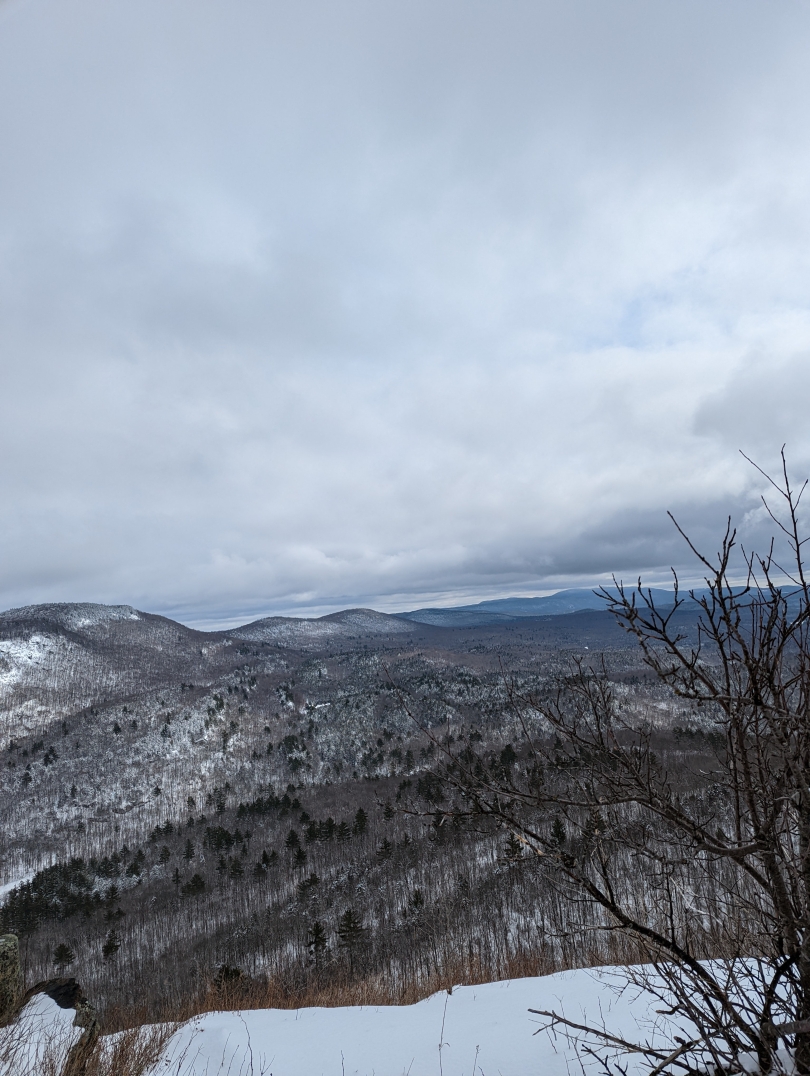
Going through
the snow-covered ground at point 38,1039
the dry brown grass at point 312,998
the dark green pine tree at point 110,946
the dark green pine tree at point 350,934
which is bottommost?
the dark green pine tree at point 110,946

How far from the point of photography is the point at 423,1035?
9547 millimetres

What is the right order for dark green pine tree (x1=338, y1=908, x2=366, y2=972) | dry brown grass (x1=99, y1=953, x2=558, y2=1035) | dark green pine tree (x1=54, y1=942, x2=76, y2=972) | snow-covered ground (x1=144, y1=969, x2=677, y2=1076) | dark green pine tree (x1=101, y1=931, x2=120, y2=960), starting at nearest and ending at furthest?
snow-covered ground (x1=144, y1=969, x2=677, y2=1076)
dry brown grass (x1=99, y1=953, x2=558, y2=1035)
dark green pine tree (x1=338, y1=908, x2=366, y2=972)
dark green pine tree (x1=54, y1=942, x2=76, y2=972)
dark green pine tree (x1=101, y1=931, x2=120, y2=960)

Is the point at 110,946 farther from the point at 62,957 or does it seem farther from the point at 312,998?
the point at 312,998

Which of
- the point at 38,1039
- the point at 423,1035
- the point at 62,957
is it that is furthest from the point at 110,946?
the point at 423,1035

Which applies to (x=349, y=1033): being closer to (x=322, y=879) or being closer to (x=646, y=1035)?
(x=646, y=1035)

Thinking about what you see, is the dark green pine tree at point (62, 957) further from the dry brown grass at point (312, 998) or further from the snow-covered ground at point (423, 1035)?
the snow-covered ground at point (423, 1035)

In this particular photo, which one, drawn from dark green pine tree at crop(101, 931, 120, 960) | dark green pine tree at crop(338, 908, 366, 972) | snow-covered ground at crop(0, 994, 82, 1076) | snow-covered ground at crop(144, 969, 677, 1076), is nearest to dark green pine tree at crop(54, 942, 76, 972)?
dark green pine tree at crop(101, 931, 120, 960)

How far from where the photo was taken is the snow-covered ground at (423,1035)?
8156 mm

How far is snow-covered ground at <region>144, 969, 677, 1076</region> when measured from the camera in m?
8.16

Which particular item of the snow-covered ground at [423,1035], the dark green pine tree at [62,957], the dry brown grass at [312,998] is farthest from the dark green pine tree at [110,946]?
the snow-covered ground at [423,1035]

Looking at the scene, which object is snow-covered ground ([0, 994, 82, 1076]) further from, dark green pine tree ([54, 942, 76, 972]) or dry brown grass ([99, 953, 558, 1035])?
dark green pine tree ([54, 942, 76, 972])

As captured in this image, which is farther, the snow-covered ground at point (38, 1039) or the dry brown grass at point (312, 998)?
the dry brown grass at point (312, 998)

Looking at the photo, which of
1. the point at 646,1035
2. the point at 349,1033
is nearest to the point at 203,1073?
the point at 349,1033

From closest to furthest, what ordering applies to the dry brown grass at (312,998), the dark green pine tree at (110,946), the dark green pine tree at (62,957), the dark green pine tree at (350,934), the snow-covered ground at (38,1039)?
the snow-covered ground at (38,1039) → the dry brown grass at (312,998) → the dark green pine tree at (350,934) → the dark green pine tree at (62,957) → the dark green pine tree at (110,946)
